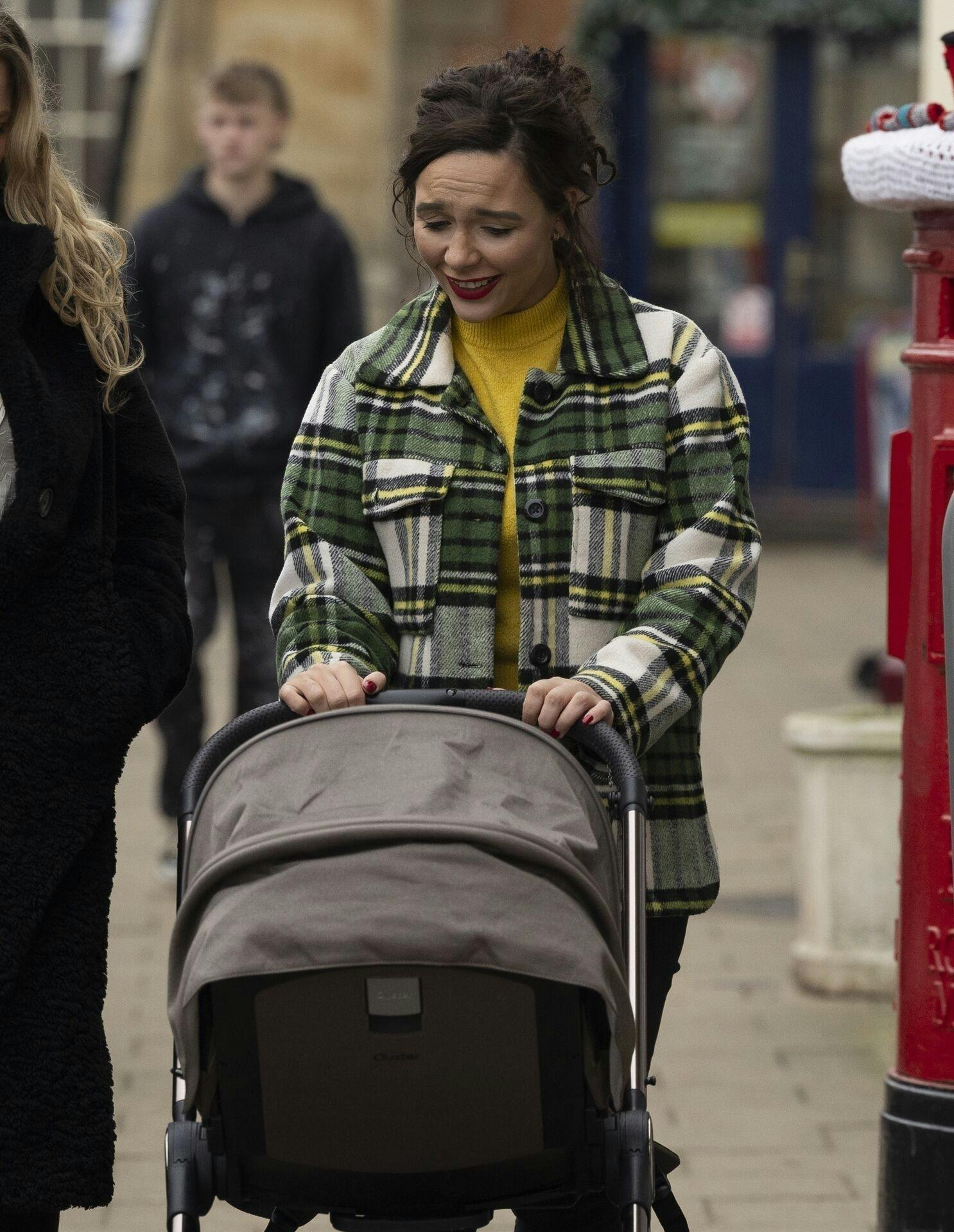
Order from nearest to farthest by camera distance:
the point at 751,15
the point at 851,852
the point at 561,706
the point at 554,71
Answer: the point at 561,706
the point at 554,71
the point at 851,852
the point at 751,15

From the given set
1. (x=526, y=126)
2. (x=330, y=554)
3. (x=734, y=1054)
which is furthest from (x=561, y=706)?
(x=734, y=1054)

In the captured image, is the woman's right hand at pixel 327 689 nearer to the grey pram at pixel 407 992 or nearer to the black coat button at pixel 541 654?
the grey pram at pixel 407 992

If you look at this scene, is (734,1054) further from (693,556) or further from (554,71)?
(554,71)

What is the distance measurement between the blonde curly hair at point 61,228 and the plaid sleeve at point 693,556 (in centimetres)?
78

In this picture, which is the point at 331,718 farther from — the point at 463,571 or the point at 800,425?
the point at 800,425

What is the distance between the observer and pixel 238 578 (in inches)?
281

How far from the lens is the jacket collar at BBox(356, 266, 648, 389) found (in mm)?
3281

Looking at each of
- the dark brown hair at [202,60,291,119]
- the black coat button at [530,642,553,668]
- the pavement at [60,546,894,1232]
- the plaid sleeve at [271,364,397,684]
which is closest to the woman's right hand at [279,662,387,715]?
the plaid sleeve at [271,364,397,684]

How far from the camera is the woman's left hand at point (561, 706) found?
A: 3.04 metres

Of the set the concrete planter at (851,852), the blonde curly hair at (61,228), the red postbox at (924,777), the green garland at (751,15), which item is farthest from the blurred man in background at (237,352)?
the green garland at (751,15)

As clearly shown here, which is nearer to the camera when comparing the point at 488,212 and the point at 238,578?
the point at 488,212

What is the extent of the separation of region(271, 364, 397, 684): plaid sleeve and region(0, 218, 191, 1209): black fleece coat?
230 mm

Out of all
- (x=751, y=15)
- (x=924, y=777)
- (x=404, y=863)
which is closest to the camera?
(x=404, y=863)

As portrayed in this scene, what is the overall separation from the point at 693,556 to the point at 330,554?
1.62 ft
